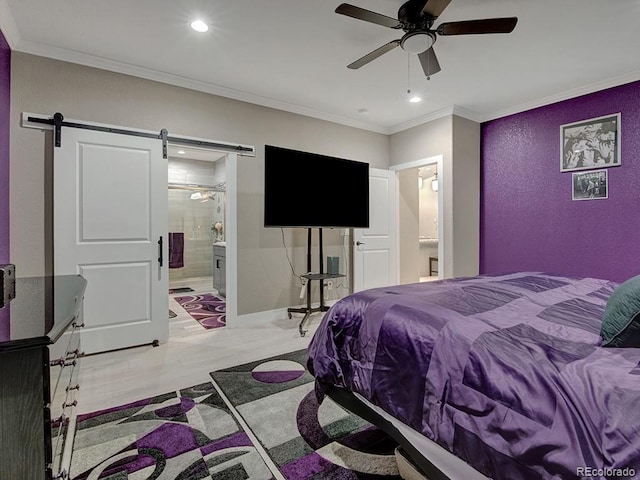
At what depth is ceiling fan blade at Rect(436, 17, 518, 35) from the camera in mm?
2023

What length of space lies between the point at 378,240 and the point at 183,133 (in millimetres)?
2893

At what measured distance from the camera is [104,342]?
2988 mm

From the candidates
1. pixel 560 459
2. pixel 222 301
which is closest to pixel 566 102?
pixel 560 459

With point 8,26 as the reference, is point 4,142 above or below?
below

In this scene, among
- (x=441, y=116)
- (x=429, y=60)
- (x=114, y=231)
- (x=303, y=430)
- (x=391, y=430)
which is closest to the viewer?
(x=391, y=430)

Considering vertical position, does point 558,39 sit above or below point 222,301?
above

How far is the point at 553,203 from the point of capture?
3.90 m

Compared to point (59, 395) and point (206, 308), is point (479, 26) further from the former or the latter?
point (206, 308)

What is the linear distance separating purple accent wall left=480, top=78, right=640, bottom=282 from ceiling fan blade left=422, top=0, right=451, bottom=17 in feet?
8.91

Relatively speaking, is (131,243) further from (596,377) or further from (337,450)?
(596,377)

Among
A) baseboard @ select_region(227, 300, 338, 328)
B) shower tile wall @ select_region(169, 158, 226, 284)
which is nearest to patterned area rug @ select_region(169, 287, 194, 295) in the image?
shower tile wall @ select_region(169, 158, 226, 284)

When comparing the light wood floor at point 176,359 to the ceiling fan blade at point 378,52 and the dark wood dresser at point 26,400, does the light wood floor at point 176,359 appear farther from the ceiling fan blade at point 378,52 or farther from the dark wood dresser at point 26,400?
the ceiling fan blade at point 378,52

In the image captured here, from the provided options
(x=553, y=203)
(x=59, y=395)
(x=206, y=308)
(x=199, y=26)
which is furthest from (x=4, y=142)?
(x=553, y=203)

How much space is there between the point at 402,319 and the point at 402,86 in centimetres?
302
